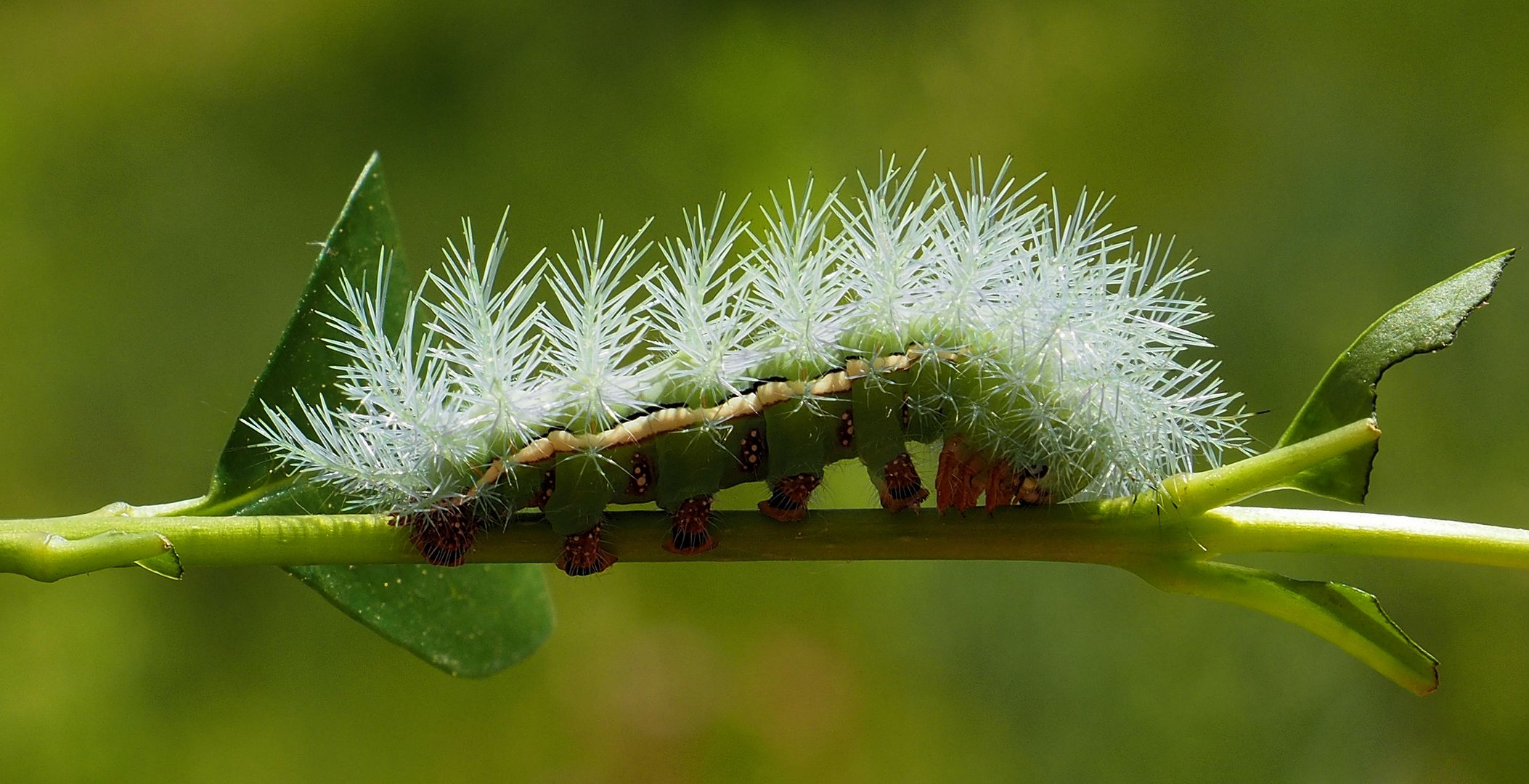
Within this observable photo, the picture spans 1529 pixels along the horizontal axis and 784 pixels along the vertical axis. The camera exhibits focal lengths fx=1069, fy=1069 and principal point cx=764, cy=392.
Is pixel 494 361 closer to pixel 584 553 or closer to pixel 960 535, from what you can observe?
pixel 584 553

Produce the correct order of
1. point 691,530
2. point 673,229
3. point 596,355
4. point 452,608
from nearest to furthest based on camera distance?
point 691,530 < point 596,355 < point 452,608 < point 673,229

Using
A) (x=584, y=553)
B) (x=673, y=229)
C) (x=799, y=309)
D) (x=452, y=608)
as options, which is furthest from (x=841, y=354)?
(x=673, y=229)

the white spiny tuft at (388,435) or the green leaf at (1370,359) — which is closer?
the green leaf at (1370,359)

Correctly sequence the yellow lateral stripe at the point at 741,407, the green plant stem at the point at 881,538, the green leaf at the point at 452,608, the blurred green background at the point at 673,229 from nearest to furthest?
the green plant stem at the point at 881,538 → the yellow lateral stripe at the point at 741,407 → the green leaf at the point at 452,608 → the blurred green background at the point at 673,229

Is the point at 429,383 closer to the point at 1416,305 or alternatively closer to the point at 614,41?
the point at 1416,305

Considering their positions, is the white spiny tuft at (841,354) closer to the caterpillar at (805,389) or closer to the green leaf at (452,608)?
the caterpillar at (805,389)

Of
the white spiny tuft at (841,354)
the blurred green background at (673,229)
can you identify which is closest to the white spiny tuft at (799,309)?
the white spiny tuft at (841,354)
